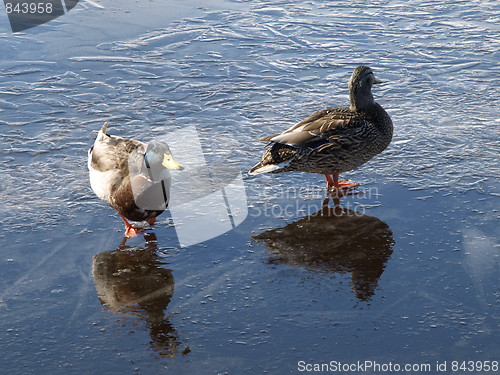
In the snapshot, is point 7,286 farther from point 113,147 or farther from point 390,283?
point 390,283

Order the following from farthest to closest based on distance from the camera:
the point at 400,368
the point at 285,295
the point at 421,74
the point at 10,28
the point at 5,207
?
1. the point at 10,28
2. the point at 421,74
3. the point at 5,207
4. the point at 285,295
5. the point at 400,368

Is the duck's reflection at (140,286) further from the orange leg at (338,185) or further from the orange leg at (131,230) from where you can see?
the orange leg at (338,185)

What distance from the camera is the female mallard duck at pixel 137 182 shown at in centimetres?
485

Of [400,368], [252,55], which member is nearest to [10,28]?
[252,55]

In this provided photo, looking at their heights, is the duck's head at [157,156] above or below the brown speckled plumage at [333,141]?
above

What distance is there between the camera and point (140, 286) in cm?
438

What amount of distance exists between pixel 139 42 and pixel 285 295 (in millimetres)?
5304

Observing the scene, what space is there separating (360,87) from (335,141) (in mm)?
548

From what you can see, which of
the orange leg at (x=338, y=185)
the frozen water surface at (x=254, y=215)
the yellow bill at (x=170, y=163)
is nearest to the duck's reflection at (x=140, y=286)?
the frozen water surface at (x=254, y=215)

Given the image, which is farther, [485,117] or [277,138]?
[485,117]

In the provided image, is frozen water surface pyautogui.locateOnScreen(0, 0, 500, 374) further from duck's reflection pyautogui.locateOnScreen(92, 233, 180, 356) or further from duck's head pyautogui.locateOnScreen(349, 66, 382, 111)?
duck's head pyautogui.locateOnScreen(349, 66, 382, 111)

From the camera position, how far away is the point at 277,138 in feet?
17.9

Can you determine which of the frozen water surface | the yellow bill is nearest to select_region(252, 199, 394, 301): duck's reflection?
the frozen water surface

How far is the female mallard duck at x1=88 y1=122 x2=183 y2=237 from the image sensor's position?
485 cm
